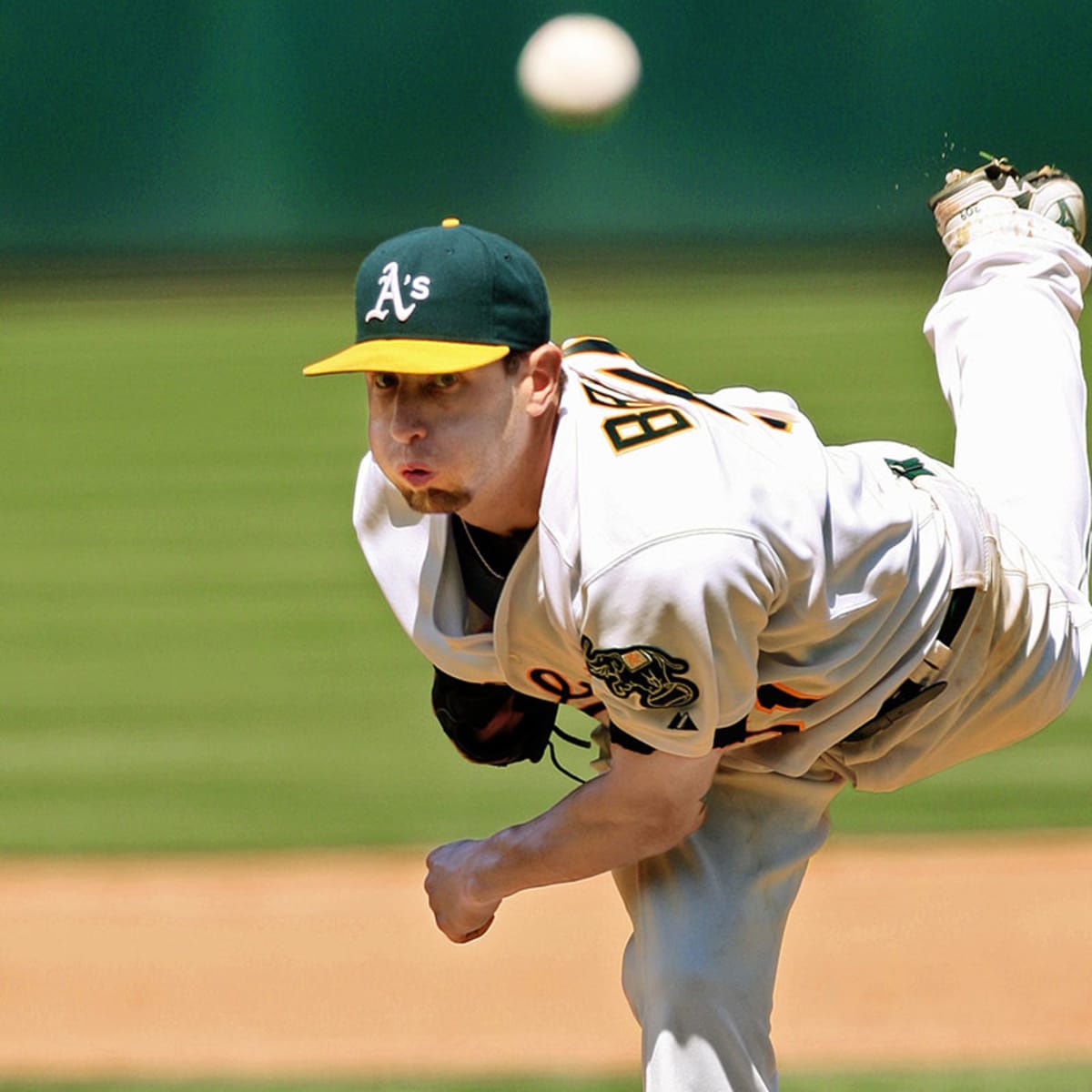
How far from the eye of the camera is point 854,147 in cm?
1338

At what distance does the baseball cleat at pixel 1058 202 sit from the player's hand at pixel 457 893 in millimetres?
1604

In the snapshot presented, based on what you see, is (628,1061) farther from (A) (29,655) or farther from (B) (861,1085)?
(A) (29,655)

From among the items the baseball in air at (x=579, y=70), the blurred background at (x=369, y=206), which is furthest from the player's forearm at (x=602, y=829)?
the baseball in air at (x=579, y=70)

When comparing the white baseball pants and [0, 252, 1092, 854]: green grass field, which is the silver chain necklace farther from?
[0, 252, 1092, 854]: green grass field

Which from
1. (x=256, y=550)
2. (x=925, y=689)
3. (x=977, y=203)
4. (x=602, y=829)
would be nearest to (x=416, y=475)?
(x=602, y=829)

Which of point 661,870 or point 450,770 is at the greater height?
point 661,870

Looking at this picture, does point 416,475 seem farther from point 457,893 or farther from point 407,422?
point 457,893

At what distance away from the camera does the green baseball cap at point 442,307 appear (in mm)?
2387

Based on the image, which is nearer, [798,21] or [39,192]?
[798,21]

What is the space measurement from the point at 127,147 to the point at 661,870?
12.2 m

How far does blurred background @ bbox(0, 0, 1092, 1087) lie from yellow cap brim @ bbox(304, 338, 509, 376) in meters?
6.24

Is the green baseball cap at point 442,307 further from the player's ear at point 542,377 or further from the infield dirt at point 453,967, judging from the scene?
the infield dirt at point 453,967

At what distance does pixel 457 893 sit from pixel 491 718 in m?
0.30

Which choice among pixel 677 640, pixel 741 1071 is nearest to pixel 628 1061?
pixel 741 1071
